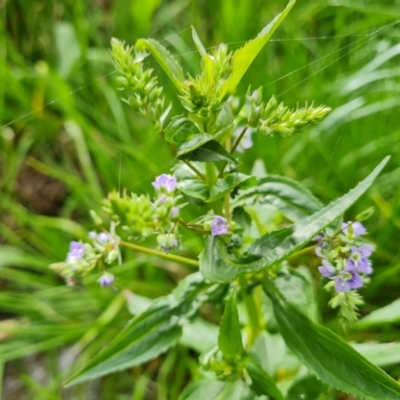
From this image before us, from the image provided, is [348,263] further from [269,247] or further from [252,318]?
[252,318]

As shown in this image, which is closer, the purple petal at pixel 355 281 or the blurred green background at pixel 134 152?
the purple petal at pixel 355 281

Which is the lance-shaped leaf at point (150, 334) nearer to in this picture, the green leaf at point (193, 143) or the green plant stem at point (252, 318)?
the green plant stem at point (252, 318)

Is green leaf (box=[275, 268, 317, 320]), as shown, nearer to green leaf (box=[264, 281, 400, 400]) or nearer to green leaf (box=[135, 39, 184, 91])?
green leaf (box=[264, 281, 400, 400])

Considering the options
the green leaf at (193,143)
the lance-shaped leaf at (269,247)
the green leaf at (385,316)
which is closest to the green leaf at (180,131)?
the green leaf at (193,143)

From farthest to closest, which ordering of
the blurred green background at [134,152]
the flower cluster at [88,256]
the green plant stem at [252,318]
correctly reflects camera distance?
1. the blurred green background at [134,152]
2. the green plant stem at [252,318]
3. the flower cluster at [88,256]

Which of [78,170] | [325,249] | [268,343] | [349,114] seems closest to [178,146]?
[325,249]
